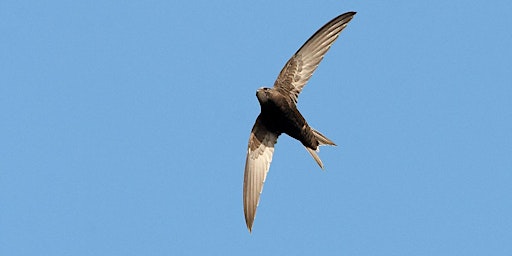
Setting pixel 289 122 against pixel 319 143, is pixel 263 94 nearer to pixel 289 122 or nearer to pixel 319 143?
pixel 289 122

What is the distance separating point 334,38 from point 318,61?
40cm

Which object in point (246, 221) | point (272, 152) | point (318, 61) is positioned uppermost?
point (318, 61)

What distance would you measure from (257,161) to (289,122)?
0.81 m

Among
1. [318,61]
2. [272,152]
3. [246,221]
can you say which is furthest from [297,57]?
[246,221]

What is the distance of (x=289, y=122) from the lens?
553 inches

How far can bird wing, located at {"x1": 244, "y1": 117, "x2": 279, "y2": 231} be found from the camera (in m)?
14.2

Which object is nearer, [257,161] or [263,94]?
[263,94]

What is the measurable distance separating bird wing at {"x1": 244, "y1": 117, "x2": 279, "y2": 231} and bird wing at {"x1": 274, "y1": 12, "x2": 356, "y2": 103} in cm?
65

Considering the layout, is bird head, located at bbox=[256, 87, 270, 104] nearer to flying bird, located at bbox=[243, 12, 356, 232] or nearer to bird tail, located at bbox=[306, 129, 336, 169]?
flying bird, located at bbox=[243, 12, 356, 232]

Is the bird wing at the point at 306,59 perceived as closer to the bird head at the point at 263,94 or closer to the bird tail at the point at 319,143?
the bird head at the point at 263,94

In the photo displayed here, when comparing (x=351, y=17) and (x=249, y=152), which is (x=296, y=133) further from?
(x=351, y=17)

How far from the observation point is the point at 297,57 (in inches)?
562

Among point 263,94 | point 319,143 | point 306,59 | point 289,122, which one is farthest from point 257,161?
point 306,59

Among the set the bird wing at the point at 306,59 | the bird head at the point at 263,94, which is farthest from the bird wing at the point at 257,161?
the bird wing at the point at 306,59
